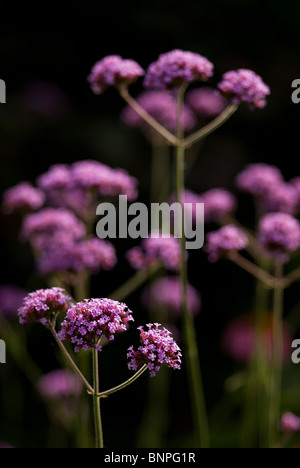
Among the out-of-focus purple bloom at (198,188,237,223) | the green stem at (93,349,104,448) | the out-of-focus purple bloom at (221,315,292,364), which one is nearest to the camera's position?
the green stem at (93,349,104,448)

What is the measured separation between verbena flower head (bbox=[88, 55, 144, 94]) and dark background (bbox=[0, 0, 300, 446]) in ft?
9.31

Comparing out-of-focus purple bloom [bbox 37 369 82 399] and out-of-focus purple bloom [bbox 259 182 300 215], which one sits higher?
out-of-focus purple bloom [bbox 259 182 300 215]

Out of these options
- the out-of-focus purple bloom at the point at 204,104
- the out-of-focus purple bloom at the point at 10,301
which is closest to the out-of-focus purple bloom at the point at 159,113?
the out-of-focus purple bloom at the point at 204,104

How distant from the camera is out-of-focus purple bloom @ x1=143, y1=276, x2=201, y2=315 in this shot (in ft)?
11.9

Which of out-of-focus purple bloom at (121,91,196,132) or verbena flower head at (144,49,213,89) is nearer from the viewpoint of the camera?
verbena flower head at (144,49,213,89)

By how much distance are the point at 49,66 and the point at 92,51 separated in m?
0.44

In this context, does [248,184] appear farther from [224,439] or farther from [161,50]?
[161,50]

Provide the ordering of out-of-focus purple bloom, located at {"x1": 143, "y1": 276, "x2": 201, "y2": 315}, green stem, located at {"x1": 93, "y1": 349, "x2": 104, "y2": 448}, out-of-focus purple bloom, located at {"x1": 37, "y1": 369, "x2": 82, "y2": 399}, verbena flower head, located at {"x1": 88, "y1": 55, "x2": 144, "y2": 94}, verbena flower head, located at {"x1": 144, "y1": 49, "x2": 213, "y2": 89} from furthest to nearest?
1. out-of-focus purple bloom, located at {"x1": 143, "y1": 276, "x2": 201, "y2": 315}
2. out-of-focus purple bloom, located at {"x1": 37, "y1": 369, "x2": 82, "y2": 399}
3. verbena flower head, located at {"x1": 88, "y1": 55, "x2": 144, "y2": 94}
4. verbena flower head, located at {"x1": 144, "y1": 49, "x2": 213, "y2": 89}
5. green stem, located at {"x1": 93, "y1": 349, "x2": 104, "y2": 448}

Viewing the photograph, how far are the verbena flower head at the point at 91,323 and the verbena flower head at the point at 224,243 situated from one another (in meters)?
1.27

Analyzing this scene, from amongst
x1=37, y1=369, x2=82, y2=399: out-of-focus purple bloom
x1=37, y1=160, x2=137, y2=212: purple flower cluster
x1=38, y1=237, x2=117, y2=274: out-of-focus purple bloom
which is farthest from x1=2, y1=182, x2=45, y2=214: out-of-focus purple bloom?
x1=37, y1=369, x2=82, y2=399: out-of-focus purple bloom

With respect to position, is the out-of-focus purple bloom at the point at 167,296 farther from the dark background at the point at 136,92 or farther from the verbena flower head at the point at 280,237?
the dark background at the point at 136,92

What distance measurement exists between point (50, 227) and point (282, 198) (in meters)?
1.27

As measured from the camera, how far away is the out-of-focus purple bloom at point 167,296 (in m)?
3.64

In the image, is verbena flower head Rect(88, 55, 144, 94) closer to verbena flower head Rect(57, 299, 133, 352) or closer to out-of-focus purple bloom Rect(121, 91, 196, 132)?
out-of-focus purple bloom Rect(121, 91, 196, 132)
